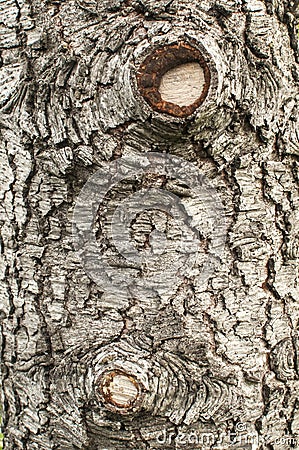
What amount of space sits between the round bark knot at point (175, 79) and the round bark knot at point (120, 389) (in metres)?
0.55

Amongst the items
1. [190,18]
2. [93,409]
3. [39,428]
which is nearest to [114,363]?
[93,409]

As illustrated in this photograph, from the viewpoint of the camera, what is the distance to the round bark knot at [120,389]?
43.4 inches

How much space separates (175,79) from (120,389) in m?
0.64

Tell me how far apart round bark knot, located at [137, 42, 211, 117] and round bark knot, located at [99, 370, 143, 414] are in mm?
549

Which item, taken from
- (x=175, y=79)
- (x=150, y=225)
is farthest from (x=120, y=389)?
(x=175, y=79)

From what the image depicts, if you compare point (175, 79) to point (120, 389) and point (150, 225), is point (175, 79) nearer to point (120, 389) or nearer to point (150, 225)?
point (150, 225)

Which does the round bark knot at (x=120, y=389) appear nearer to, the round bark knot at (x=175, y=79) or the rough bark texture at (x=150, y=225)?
the rough bark texture at (x=150, y=225)

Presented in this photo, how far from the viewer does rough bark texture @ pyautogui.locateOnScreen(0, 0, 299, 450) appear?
3.38 ft

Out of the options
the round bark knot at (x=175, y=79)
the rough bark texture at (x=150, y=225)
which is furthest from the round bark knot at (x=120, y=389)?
the round bark knot at (x=175, y=79)

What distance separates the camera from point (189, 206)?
3.59 ft

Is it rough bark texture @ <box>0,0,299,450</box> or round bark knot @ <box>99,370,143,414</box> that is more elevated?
rough bark texture @ <box>0,0,299,450</box>

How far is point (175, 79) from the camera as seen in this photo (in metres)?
1.00

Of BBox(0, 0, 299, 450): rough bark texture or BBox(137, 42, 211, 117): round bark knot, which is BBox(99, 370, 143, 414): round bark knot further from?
BBox(137, 42, 211, 117): round bark knot

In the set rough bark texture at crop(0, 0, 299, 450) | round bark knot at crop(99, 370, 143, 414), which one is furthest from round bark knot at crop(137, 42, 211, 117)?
round bark knot at crop(99, 370, 143, 414)
